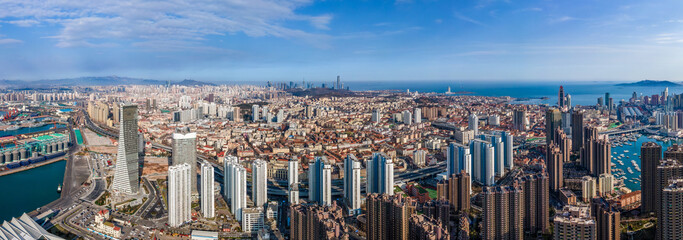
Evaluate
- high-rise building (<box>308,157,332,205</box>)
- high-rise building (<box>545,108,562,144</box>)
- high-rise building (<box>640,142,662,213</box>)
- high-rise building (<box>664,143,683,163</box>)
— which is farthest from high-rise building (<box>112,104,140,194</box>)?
high-rise building (<box>545,108,562,144</box>)

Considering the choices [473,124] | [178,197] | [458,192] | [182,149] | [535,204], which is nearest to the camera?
[535,204]

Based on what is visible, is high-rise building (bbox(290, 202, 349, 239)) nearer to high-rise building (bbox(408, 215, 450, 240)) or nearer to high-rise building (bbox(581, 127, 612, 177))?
high-rise building (bbox(408, 215, 450, 240))

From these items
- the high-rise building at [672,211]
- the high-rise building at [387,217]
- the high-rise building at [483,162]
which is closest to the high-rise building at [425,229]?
the high-rise building at [387,217]

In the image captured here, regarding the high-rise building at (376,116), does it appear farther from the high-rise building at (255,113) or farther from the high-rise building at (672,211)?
the high-rise building at (672,211)

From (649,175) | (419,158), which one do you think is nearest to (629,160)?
(649,175)

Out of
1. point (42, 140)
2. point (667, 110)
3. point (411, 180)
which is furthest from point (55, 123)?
point (667, 110)

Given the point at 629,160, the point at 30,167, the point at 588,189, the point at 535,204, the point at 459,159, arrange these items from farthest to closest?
1. the point at 629,160
2. the point at 30,167
3. the point at 459,159
4. the point at 588,189
5. the point at 535,204

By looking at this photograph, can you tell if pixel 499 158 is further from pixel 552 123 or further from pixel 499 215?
pixel 499 215
